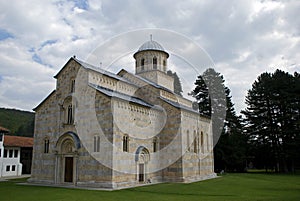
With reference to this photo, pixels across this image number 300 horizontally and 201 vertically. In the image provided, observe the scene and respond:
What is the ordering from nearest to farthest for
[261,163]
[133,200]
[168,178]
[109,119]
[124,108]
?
[133,200] → [109,119] → [124,108] → [168,178] → [261,163]

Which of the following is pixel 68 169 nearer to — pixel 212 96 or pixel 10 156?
pixel 10 156

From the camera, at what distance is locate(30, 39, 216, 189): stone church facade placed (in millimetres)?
19469

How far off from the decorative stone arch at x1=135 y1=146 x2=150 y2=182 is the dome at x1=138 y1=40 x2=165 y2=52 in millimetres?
13879

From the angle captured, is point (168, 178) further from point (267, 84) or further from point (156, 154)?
point (267, 84)

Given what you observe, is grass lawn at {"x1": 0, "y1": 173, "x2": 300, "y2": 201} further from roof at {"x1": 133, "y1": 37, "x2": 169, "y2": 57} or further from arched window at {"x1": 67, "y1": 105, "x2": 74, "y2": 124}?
roof at {"x1": 133, "y1": 37, "x2": 169, "y2": 57}

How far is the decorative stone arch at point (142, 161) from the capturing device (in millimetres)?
21250

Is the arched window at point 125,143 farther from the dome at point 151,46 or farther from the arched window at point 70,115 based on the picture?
the dome at point 151,46

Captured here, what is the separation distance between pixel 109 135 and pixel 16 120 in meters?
86.5

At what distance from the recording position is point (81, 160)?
66.1 feet

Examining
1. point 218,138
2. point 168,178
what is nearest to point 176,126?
point 168,178

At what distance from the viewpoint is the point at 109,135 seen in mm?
19188

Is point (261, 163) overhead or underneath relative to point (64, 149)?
underneath

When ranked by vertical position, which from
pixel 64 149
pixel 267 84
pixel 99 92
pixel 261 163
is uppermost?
pixel 267 84

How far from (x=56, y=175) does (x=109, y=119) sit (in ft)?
23.6
